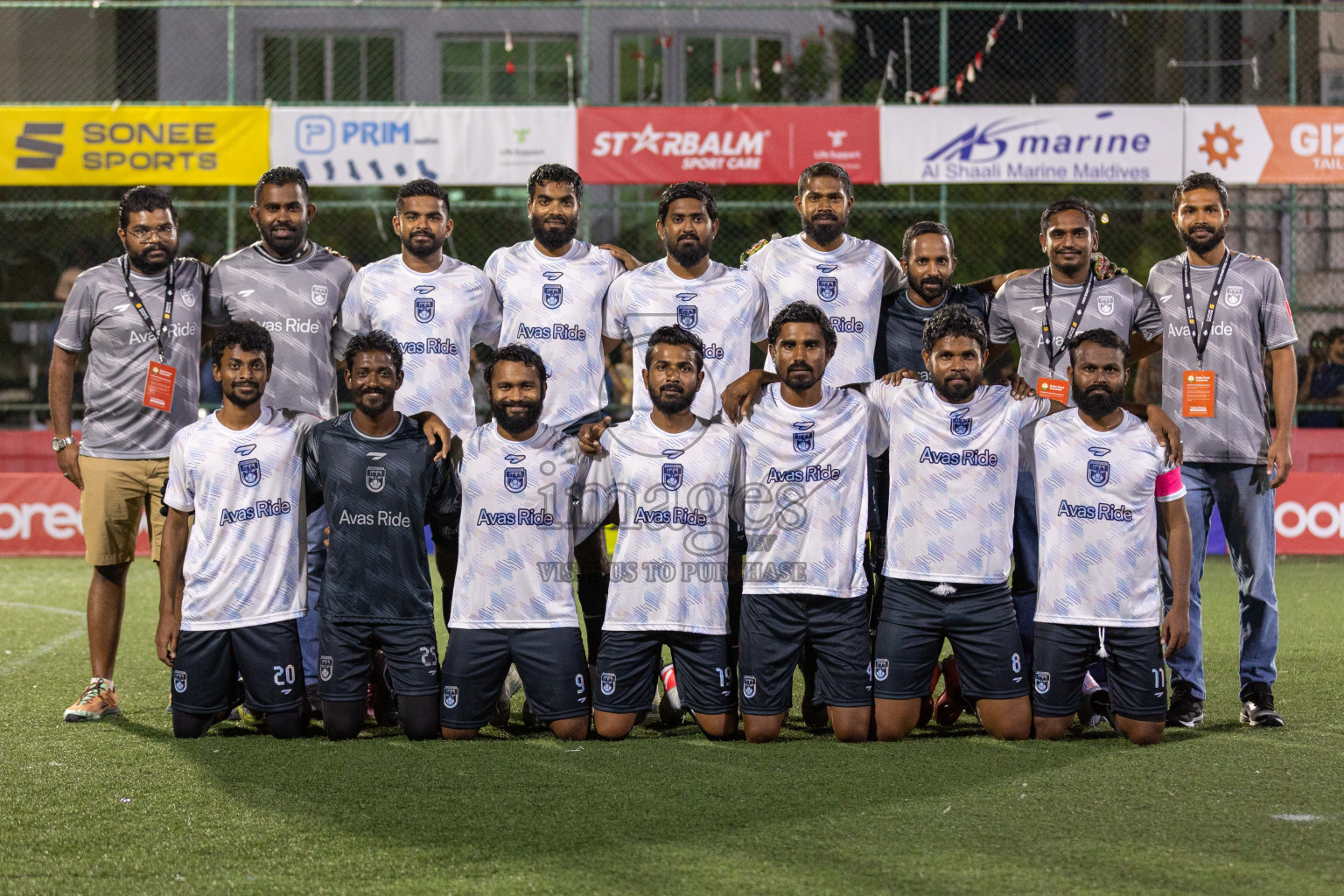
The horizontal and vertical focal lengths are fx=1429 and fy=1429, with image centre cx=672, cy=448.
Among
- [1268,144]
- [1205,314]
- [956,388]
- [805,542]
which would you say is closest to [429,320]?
[805,542]

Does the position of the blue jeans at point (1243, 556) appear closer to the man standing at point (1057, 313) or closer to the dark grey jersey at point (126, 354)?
the man standing at point (1057, 313)

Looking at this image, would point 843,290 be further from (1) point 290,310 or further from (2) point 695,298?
(1) point 290,310

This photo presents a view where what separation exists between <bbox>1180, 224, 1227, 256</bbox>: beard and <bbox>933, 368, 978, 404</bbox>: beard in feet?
3.96

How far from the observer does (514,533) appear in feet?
18.1

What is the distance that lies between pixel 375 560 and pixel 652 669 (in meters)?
1.14

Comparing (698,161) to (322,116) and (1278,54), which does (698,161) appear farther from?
(1278,54)

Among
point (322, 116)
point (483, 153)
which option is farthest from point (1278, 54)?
point (322, 116)

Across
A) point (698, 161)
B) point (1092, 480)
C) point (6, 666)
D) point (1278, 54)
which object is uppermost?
point (1278, 54)

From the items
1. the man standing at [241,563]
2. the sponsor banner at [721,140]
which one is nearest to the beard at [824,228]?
the man standing at [241,563]

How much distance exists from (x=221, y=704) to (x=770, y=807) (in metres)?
2.39

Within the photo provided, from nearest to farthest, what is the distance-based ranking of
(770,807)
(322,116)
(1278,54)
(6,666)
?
(770,807) → (6,666) → (322,116) → (1278,54)

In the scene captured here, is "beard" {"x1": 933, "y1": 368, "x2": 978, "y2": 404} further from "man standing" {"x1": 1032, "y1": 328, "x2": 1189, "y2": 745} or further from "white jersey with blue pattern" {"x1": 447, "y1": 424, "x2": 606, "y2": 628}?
"white jersey with blue pattern" {"x1": 447, "y1": 424, "x2": 606, "y2": 628}

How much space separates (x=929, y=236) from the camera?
5.96 m

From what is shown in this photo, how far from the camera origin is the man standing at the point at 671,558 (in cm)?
546
